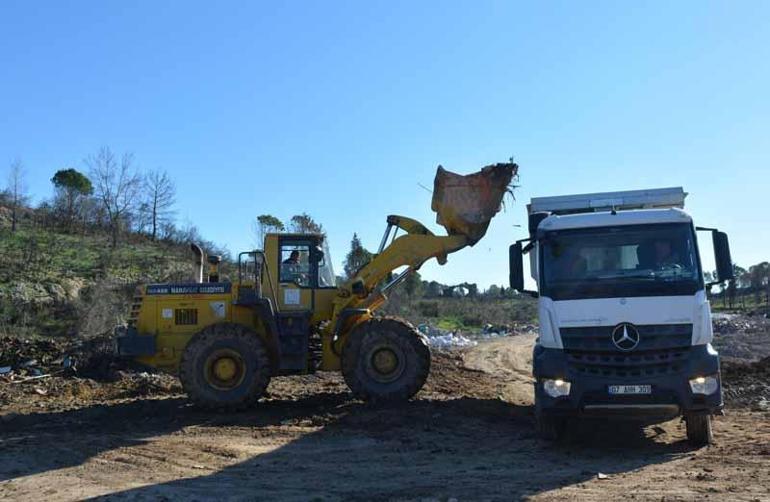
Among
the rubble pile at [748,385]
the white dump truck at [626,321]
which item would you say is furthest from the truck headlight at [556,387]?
the rubble pile at [748,385]

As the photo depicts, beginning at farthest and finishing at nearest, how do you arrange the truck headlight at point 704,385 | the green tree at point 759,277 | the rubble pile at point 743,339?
1. the green tree at point 759,277
2. the rubble pile at point 743,339
3. the truck headlight at point 704,385

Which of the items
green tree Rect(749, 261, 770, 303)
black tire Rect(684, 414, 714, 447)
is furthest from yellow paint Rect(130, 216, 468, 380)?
green tree Rect(749, 261, 770, 303)

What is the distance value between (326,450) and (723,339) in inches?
894

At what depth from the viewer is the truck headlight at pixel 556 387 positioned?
820 centimetres

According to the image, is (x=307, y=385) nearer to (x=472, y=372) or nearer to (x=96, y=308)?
(x=472, y=372)

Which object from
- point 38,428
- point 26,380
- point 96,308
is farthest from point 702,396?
point 96,308

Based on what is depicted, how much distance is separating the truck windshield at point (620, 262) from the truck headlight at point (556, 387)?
3.28ft

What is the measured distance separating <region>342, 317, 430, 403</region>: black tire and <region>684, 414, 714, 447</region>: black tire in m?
4.50

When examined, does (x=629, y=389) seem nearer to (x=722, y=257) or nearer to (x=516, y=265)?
(x=722, y=257)

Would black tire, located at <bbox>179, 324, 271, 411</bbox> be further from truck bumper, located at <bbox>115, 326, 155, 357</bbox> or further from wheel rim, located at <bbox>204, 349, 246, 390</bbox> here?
truck bumper, located at <bbox>115, 326, 155, 357</bbox>

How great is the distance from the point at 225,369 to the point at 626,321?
21.7ft

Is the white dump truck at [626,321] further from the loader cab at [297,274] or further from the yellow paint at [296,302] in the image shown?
the loader cab at [297,274]

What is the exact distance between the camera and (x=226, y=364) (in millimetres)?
11867

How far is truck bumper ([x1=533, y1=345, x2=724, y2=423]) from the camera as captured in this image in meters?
7.86
